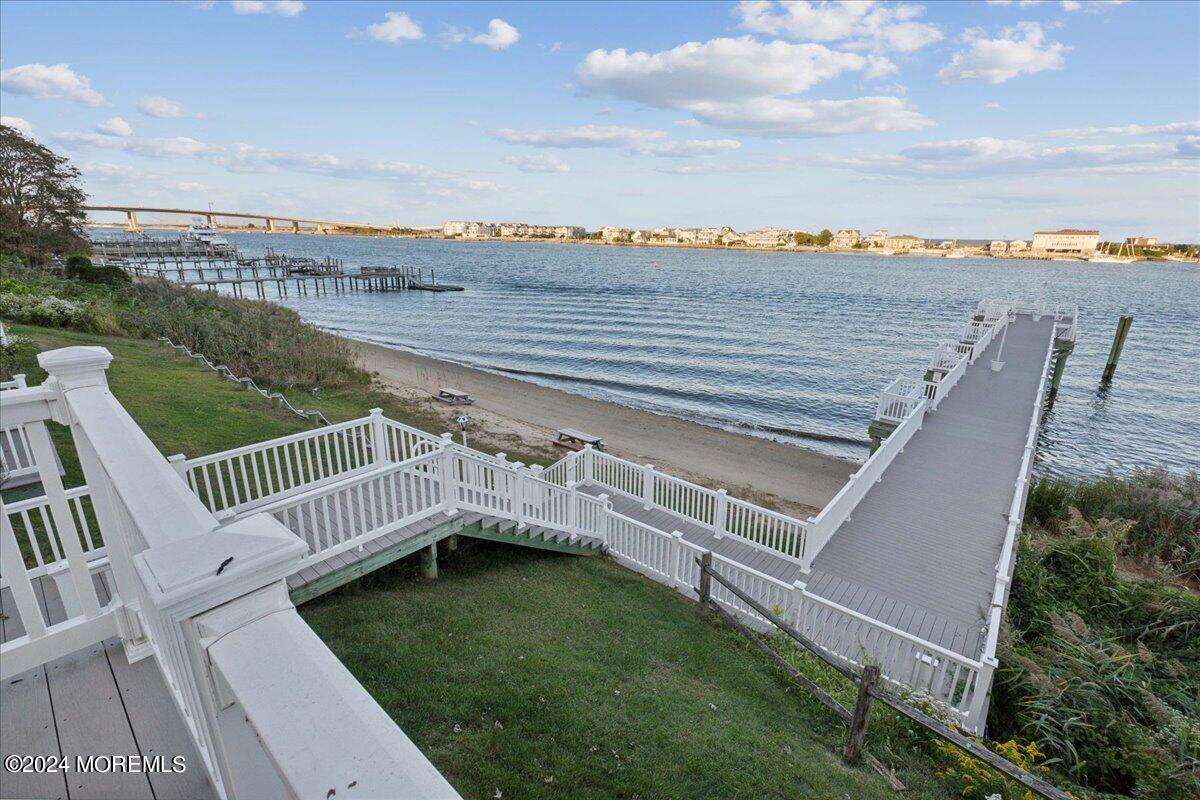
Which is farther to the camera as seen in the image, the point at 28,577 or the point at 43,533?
the point at 43,533

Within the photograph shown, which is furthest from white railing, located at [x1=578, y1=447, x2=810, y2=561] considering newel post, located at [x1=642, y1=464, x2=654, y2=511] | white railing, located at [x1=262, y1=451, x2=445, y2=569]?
white railing, located at [x1=262, y1=451, x2=445, y2=569]

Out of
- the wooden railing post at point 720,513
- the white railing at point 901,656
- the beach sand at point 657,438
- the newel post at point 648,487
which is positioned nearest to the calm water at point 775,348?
the beach sand at point 657,438

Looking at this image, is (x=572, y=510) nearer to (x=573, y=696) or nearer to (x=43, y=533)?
(x=573, y=696)

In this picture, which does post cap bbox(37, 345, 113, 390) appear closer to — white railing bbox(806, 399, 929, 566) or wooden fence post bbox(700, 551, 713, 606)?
wooden fence post bbox(700, 551, 713, 606)

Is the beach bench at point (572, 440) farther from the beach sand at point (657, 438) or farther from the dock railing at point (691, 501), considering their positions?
the dock railing at point (691, 501)

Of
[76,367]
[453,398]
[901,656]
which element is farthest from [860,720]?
[453,398]

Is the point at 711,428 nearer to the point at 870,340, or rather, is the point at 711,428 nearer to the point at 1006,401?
the point at 1006,401

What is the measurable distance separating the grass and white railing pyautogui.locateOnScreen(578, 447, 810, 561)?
123 inches

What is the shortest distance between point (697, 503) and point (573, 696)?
24.5 feet

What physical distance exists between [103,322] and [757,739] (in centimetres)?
2474

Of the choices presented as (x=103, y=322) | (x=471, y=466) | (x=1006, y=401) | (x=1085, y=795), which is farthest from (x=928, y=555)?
(x=103, y=322)

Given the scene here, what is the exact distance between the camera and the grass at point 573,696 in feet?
14.4

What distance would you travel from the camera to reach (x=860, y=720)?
5492mm

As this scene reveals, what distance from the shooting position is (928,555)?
34.1 feet
